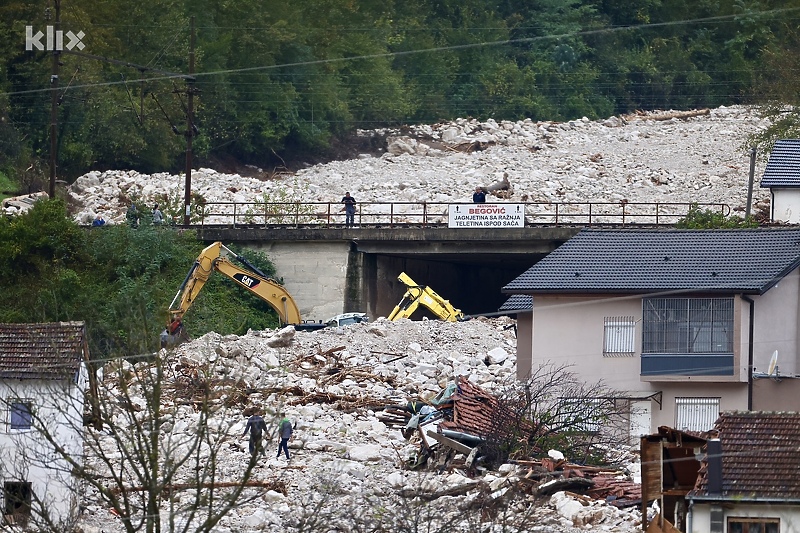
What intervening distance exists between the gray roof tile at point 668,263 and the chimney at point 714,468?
38.9 ft

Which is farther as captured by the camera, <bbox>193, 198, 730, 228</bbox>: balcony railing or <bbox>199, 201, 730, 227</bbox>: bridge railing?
<bbox>199, 201, 730, 227</bbox>: bridge railing

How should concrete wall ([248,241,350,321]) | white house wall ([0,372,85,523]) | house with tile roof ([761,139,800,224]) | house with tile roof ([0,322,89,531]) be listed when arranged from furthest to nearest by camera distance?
concrete wall ([248,241,350,321]) < house with tile roof ([761,139,800,224]) < house with tile roof ([0,322,89,531]) < white house wall ([0,372,85,523])

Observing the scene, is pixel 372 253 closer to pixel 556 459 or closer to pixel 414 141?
pixel 556 459

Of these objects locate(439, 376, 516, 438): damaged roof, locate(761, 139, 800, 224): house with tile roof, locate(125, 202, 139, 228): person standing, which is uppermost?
locate(761, 139, 800, 224): house with tile roof

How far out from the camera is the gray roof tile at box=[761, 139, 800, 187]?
181 ft

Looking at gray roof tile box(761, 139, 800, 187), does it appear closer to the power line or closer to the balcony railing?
the balcony railing

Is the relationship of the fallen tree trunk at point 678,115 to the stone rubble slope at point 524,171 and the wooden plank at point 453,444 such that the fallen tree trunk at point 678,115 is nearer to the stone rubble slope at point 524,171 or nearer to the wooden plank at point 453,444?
the stone rubble slope at point 524,171

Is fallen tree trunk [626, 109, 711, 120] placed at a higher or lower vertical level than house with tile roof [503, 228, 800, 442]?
higher

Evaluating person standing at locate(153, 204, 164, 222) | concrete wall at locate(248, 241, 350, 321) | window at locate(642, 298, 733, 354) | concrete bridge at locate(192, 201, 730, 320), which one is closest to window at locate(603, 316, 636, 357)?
window at locate(642, 298, 733, 354)

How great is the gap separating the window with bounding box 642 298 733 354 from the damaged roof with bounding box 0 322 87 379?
40.9ft

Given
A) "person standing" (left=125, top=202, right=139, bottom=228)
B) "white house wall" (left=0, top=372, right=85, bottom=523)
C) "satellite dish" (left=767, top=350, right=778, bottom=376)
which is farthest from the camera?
"person standing" (left=125, top=202, right=139, bottom=228)

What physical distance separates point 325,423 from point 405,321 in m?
11.4

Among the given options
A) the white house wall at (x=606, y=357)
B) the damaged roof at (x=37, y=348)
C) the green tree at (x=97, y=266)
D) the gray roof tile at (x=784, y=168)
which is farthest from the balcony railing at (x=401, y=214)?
the damaged roof at (x=37, y=348)

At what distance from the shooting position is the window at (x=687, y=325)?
4075 cm
